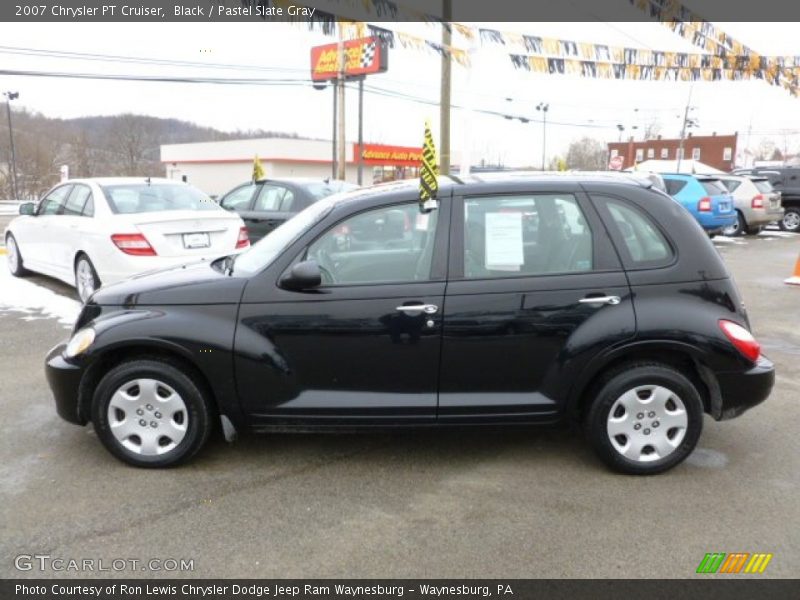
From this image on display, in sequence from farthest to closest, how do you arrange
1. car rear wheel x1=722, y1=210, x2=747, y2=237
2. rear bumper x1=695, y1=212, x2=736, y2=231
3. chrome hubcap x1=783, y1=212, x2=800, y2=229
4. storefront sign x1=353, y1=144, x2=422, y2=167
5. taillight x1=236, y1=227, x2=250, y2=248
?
storefront sign x1=353, y1=144, x2=422, y2=167, chrome hubcap x1=783, y1=212, x2=800, y2=229, car rear wheel x1=722, y1=210, x2=747, y2=237, rear bumper x1=695, y1=212, x2=736, y2=231, taillight x1=236, y1=227, x2=250, y2=248

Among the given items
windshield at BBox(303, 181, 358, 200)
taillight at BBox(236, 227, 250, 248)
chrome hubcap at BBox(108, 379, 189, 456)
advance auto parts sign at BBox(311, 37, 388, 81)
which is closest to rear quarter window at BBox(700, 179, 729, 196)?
windshield at BBox(303, 181, 358, 200)

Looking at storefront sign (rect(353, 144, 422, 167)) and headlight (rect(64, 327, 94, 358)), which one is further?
storefront sign (rect(353, 144, 422, 167))

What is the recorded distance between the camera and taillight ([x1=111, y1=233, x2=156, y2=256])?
7.07 m

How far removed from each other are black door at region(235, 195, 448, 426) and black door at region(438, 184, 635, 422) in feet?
0.41

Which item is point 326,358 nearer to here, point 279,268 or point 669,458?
point 279,268

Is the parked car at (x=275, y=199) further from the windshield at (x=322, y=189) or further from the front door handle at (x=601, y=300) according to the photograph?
the front door handle at (x=601, y=300)

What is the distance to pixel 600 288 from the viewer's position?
12.1 ft

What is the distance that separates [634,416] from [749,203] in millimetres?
16289

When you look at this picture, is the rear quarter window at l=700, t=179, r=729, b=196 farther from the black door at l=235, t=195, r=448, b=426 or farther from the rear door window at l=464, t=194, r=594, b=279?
the black door at l=235, t=195, r=448, b=426

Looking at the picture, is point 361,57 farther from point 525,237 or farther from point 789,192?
point 525,237

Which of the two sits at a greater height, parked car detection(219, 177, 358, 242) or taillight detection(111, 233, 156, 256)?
parked car detection(219, 177, 358, 242)

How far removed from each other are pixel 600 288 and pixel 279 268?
181cm

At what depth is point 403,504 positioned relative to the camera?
3.48 m
